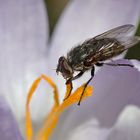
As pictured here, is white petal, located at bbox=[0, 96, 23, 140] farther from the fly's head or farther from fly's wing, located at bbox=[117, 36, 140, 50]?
fly's wing, located at bbox=[117, 36, 140, 50]

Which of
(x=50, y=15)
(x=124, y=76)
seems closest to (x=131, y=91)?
(x=124, y=76)

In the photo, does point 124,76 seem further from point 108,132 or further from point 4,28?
point 4,28

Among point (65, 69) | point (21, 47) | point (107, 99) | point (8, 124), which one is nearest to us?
point (8, 124)

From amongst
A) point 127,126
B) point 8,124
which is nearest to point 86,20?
point 127,126

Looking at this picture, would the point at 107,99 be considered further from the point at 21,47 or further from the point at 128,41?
the point at 21,47

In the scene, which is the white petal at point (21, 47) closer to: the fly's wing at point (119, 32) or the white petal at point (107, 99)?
the white petal at point (107, 99)

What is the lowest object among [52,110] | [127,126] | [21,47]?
[127,126]

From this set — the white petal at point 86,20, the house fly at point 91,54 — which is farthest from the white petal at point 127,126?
the white petal at point 86,20
